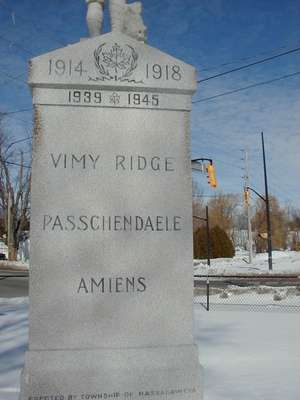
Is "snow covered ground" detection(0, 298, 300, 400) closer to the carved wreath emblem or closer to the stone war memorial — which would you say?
the stone war memorial

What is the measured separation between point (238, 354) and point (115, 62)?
4.16m

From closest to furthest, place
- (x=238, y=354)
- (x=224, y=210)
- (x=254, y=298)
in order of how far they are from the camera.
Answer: (x=238, y=354) < (x=254, y=298) < (x=224, y=210)

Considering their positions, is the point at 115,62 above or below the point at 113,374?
above

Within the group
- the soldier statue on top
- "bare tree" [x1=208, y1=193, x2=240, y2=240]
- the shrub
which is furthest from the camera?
"bare tree" [x1=208, y1=193, x2=240, y2=240]

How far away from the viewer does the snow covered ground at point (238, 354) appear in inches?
174

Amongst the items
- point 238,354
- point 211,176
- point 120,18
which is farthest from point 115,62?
point 211,176

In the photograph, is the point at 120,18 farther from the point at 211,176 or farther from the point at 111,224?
the point at 211,176

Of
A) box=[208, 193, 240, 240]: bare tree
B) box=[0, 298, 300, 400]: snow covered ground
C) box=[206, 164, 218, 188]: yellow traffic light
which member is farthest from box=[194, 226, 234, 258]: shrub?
box=[0, 298, 300, 400]: snow covered ground

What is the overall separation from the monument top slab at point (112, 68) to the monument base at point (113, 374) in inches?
84.1

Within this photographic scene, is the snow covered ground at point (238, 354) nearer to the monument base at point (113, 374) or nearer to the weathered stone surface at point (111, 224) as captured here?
the monument base at point (113, 374)

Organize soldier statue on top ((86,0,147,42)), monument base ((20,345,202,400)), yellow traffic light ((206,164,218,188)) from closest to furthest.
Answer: monument base ((20,345,202,400)) < soldier statue on top ((86,0,147,42)) < yellow traffic light ((206,164,218,188))

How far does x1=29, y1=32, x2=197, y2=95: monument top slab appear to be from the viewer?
3.68 metres

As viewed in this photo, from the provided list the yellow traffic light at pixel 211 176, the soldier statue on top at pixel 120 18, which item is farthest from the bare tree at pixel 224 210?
the soldier statue on top at pixel 120 18

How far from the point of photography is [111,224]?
3.68 m
